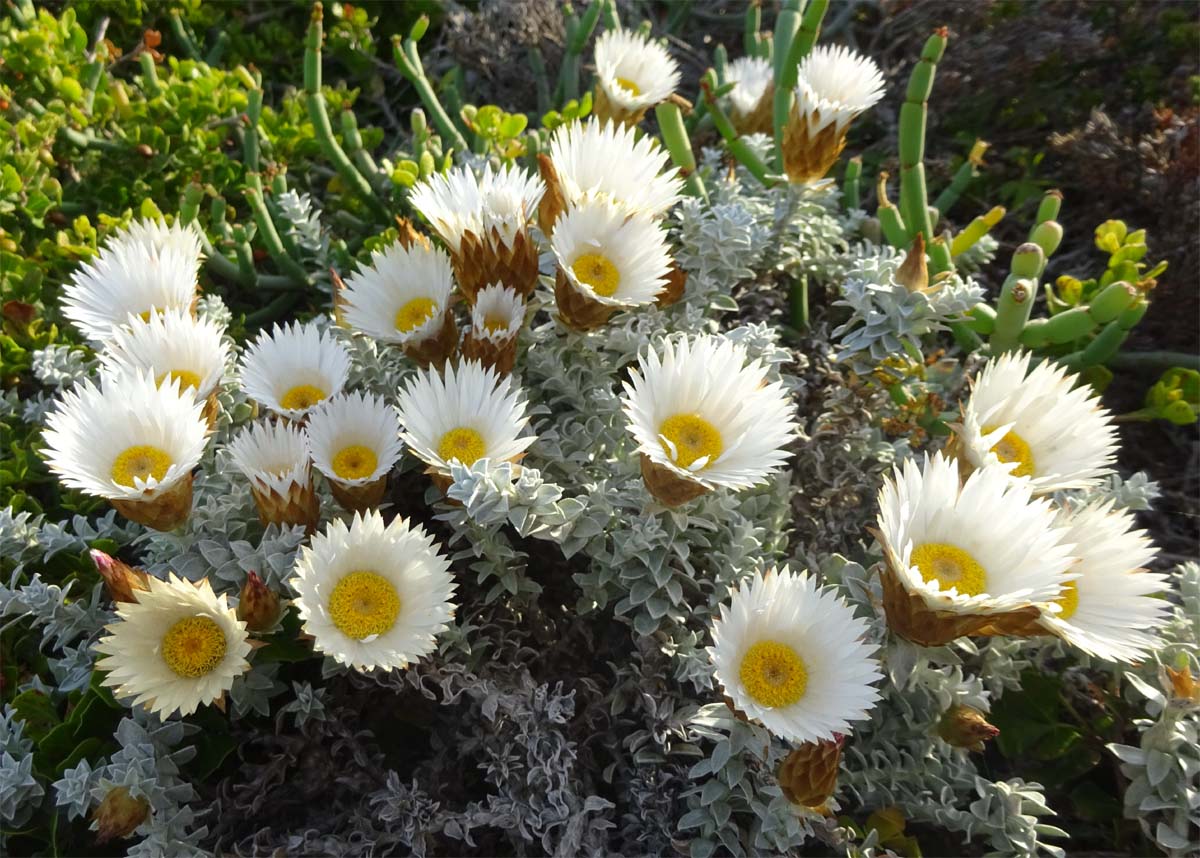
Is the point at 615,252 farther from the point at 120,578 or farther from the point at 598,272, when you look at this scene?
the point at 120,578

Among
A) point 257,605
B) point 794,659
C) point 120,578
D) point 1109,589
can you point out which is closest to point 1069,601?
point 1109,589

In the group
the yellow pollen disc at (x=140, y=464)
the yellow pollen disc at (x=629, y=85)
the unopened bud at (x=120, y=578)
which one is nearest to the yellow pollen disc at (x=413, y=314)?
the yellow pollen disc at (x=140, y=464)

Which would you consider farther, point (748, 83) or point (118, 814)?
point (748, 83)

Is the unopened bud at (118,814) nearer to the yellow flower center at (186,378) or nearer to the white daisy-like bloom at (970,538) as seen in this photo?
the yellow flower center at (186,378)

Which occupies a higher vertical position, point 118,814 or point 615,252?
point 615,252

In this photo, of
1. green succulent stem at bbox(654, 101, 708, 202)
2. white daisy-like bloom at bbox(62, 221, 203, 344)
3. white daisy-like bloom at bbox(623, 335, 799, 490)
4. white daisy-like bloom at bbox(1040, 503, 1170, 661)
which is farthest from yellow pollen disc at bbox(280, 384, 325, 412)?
white daisy-like bloom at bbox(1040, 503, 1170, 661)

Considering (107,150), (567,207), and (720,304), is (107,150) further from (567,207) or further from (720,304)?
(720,304)

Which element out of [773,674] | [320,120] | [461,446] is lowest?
[773,674]
